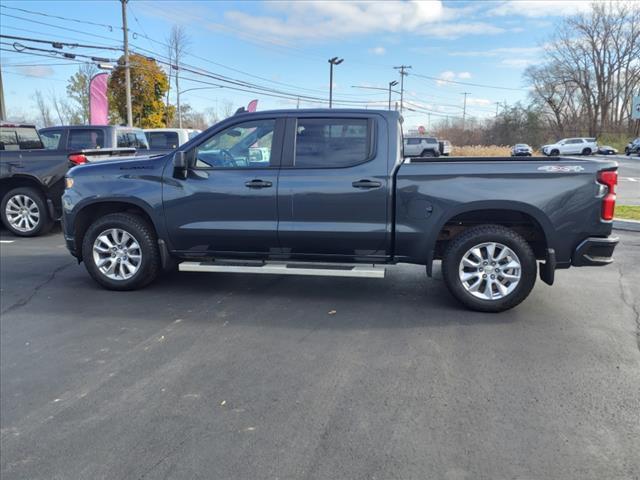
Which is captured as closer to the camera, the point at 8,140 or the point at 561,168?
the point at 561,168

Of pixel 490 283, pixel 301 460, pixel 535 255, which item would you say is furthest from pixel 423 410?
pixel 535 255

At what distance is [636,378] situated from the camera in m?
3.54

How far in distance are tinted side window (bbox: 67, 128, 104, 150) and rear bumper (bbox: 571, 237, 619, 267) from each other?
871 centimetres

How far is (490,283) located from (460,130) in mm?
73637

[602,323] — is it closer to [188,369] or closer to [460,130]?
[188,369]

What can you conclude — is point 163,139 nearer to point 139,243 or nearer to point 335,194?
point 139,243

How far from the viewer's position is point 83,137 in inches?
394

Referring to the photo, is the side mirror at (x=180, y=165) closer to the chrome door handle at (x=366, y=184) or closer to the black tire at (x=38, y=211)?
the chrome door handle at (x=366, y=184)

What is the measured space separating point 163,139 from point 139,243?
10.0 m

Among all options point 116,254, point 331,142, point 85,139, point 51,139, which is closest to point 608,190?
point 331,142

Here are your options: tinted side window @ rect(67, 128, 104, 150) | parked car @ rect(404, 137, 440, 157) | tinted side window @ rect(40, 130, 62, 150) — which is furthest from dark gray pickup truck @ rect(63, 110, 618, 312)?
parked car @ rect(404, 137, 440, 157)

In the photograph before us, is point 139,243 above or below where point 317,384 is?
above

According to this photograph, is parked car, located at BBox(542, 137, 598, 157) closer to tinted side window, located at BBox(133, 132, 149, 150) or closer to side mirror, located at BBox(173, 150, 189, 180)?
tinted side window, located at BBox(133, 132, 149, 150)

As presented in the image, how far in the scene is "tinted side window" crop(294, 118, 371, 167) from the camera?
500 centimetres
